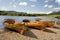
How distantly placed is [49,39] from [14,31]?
5216mm

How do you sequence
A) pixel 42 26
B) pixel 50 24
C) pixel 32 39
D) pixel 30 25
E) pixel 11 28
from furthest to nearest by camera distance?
pixel 50 24, pixel 30 25, pixel 42 26, pixel 11 28, pixel 32 39

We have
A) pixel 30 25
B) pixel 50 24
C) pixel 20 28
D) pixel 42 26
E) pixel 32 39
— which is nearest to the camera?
pixel 32 39

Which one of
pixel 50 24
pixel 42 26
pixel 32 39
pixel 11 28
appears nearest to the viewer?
pixel 32 39

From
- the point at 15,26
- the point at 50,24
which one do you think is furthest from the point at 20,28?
the point at 50,24

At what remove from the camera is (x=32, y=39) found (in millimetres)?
13875

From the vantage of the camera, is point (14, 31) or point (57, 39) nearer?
point (57, 39)

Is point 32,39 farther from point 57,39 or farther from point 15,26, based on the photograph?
point 15,26

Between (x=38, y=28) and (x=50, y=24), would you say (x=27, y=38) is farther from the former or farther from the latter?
(x=50, y=24)

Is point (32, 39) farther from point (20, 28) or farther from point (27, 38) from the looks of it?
point (20, 28)

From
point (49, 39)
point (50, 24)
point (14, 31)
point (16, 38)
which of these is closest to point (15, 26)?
point (14, 31)

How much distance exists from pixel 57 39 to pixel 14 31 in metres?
5.60

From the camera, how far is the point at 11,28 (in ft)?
61.4

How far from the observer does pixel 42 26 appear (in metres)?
20.9

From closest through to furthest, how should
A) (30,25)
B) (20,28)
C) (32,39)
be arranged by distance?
(32,39) < (20,28) < (30,25)
